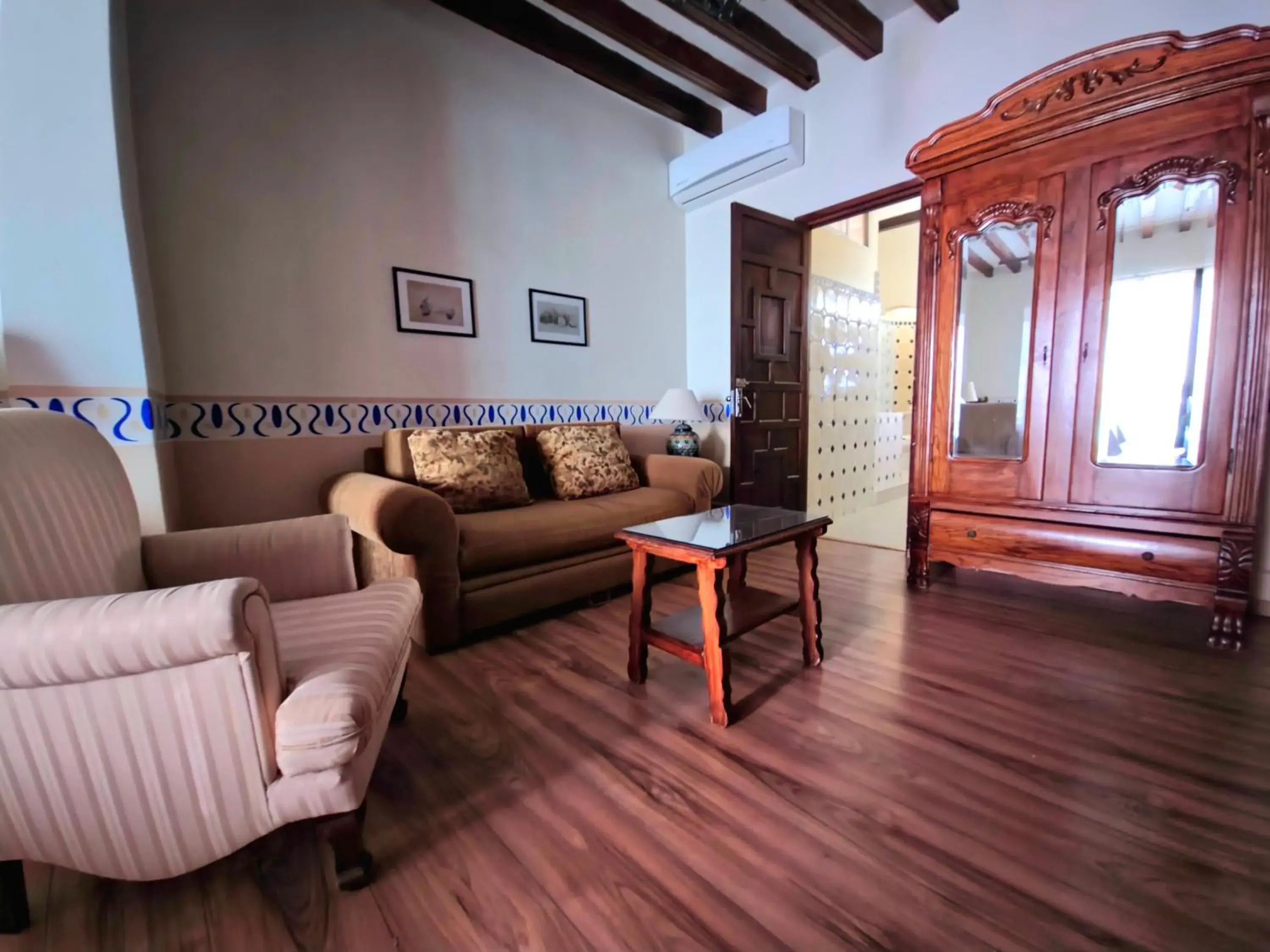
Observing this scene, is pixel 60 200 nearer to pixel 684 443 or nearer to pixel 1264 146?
pixel 684 443

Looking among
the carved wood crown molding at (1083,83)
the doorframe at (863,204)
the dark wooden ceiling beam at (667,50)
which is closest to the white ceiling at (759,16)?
the dark wooden ceiling beam at (667,50)

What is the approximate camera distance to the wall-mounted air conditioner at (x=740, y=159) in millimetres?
3051

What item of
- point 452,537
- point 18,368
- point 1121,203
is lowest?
point 452,537

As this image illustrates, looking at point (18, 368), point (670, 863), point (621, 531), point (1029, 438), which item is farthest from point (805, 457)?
point (18, 368)

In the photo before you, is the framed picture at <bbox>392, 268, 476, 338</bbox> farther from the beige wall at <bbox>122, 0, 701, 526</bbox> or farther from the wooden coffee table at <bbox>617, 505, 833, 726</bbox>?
the wooden coffee table at <bbox>617, 505, 833, 726</bbox>

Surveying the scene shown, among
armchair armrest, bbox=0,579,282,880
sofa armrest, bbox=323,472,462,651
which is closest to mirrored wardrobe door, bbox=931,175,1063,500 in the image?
sofa armrest, bbox=323,472,462,651

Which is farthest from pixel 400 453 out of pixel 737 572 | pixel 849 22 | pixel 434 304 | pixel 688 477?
pixel 849 22

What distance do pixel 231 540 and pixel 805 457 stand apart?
3.30 m

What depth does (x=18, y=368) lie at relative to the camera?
1.52 metres

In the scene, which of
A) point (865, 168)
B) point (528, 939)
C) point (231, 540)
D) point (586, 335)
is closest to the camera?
point (528, 939)

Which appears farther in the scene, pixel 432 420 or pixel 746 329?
pixel 746 329

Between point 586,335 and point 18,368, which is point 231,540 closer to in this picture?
point 18,368

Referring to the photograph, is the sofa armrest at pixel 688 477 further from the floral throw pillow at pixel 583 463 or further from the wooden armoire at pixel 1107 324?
the wooden armoire at pixel 1107 324

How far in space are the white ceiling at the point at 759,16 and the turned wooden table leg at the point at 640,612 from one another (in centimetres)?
259
